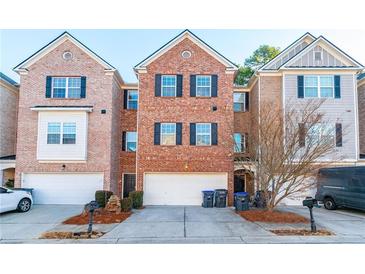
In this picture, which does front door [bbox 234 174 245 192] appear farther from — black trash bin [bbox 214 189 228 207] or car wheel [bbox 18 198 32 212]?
car wheel [bbox 18 198 32 212]

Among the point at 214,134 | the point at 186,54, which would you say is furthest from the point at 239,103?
the point at 186,54

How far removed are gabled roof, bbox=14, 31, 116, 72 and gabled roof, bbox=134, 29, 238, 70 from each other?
2.10m

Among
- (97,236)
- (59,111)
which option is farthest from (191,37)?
(97,236)

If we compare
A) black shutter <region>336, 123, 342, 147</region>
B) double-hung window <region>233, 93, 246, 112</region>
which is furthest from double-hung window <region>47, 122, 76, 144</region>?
black shutter <region>336, 123, 342, 147</region>

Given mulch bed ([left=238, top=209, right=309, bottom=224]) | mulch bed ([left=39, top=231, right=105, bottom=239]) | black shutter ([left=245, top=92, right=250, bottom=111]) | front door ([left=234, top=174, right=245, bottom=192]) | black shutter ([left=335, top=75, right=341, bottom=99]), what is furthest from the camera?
black shutter ([left=245, top=92, right=250, bottom=111])

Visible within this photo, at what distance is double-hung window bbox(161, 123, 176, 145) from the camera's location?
683 inches

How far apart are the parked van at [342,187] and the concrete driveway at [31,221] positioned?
13.3 m

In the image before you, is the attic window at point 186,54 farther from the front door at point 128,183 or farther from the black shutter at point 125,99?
the front door at point 128,183

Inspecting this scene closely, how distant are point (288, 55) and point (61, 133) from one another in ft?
51.1

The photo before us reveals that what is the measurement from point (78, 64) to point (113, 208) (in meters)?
9.69

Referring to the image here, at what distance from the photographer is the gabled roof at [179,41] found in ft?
58.0

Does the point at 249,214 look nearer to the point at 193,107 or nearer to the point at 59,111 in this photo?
the point at 193,107

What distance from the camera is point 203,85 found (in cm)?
1775

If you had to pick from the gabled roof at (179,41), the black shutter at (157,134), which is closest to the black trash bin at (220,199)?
the black shutter at (157,134)
